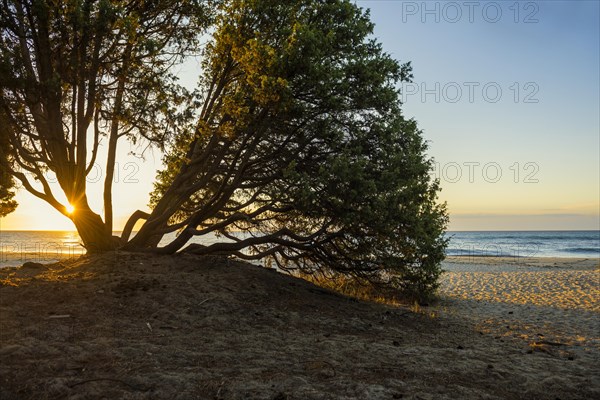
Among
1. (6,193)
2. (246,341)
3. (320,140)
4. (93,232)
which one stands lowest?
(246,341)

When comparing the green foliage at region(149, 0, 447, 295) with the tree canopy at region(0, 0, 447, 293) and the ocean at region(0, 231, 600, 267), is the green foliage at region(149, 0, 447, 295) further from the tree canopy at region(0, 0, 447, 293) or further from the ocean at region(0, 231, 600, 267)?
the ocean at region(0, 231, 600, 267)

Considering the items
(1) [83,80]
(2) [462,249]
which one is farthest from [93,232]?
(2) [462,249]

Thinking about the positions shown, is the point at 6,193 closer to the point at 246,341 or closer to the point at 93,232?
the point at 93,232

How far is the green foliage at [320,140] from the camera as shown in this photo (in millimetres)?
12188

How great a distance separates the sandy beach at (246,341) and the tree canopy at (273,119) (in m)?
1.98

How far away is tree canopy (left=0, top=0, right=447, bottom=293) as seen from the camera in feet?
40.1

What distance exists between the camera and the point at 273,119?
41.7 feet

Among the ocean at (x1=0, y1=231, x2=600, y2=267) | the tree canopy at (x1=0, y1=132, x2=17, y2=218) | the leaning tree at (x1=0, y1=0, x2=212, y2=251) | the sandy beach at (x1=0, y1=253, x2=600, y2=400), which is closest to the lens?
the sandy beach at (x1=0, y1=253, x2=600, y2=400)

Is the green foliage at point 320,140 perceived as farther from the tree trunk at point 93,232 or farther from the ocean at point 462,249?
the ocean at point 462,249

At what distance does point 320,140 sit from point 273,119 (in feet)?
7.05

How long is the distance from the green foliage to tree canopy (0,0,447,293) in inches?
1.7

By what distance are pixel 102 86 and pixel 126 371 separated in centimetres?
1080

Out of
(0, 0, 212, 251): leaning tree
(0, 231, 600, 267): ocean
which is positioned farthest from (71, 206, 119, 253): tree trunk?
(0, 231, 600, 267): ocean

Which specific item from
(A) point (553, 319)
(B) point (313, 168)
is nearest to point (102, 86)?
(B) point (313, 168)
